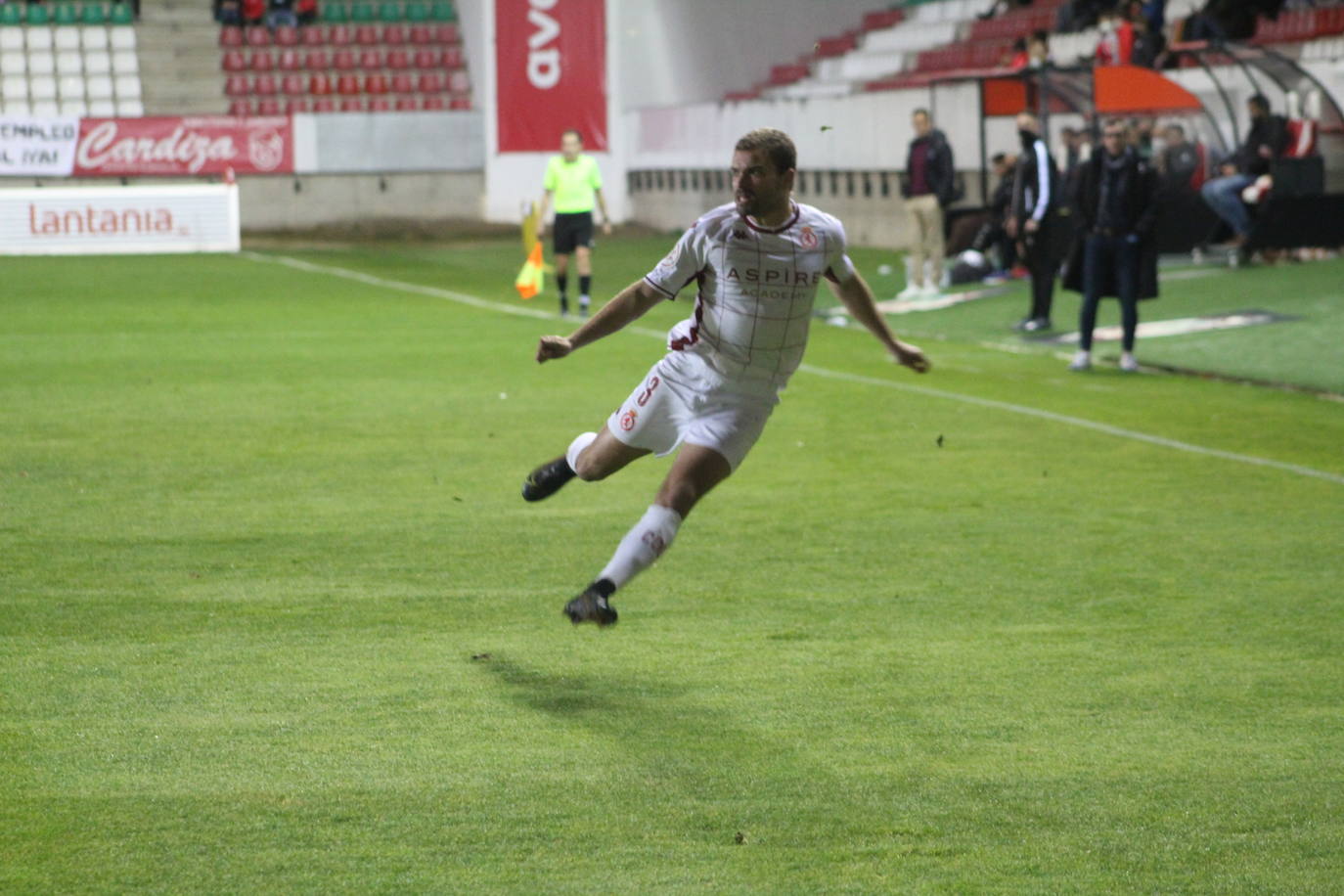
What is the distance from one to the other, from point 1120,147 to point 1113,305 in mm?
5338

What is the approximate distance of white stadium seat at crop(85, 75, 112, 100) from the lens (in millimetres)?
39531

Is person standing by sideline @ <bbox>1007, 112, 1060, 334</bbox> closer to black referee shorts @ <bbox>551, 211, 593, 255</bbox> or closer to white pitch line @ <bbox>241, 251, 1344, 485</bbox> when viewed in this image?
white pitch line @ <bbox>241, 251, 1344, 485</bbox>

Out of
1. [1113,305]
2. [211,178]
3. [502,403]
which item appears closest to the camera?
[502,403]

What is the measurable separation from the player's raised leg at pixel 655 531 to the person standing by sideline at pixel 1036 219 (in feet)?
38.5

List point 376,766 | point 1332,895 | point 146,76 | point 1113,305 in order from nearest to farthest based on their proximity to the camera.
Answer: point 1332,895, point 376,766, point 1113,305, point 146,76

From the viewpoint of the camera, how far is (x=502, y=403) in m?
12.5

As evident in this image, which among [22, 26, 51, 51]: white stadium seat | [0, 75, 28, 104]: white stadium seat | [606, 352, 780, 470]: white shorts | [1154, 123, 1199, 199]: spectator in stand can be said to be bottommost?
[606, 352, 780, 470]: white shorts

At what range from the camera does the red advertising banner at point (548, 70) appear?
39.2 m

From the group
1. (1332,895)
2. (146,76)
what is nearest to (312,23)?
(146,76)

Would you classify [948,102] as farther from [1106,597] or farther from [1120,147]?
[1106,597]

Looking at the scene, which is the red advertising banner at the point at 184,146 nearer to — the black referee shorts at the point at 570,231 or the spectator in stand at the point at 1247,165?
the black referee shorts at the point at 570,231

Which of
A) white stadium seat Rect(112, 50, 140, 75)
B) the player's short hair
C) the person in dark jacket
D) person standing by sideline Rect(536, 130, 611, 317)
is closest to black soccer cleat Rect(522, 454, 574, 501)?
the player's short hair

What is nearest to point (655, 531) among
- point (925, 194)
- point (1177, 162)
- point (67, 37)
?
point (925, 194)

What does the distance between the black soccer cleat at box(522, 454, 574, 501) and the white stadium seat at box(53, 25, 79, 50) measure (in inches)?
1456
